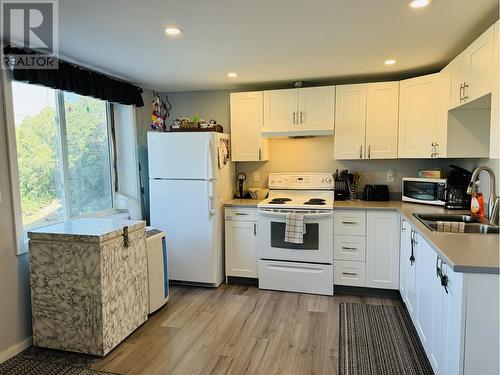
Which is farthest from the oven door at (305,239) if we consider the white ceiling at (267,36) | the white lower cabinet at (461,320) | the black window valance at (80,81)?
the black window valance at (80,81)

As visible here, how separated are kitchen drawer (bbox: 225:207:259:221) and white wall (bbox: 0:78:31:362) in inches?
75.3

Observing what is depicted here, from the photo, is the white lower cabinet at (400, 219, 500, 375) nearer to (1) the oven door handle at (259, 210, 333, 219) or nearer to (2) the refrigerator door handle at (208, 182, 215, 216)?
(1) the oven door handle at (259, 210, 333, 219)

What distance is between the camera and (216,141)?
3.57 m

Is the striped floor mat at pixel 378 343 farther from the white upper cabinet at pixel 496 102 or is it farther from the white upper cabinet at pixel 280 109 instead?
the white upper cabinet at pixel 280 109

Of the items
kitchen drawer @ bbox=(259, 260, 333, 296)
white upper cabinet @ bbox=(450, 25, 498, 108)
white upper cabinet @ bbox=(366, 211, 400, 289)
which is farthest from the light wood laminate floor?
white upper cabinet @ bbox=(450, 25, 498, 108)

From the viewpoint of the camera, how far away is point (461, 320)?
1.51m

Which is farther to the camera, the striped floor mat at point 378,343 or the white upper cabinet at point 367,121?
the white upper cabinet at point 367,121

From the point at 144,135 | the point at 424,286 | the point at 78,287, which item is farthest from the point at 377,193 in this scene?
the point at 78,287

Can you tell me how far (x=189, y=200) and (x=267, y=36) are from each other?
6.14 feet

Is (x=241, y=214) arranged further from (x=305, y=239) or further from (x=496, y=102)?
(x=496, y=102)

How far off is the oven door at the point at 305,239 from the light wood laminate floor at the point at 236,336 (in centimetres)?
40

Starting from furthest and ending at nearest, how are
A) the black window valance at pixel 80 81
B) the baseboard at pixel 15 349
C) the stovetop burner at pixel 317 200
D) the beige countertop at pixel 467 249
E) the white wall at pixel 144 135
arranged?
1. the white wall at pixel 144 135
2. the stovetop burner at pixel 317 200
3. the black window valance at pixel 80 81
4. the baseboard at pixel 15 349
5. the beige countertop at pixel 467 249

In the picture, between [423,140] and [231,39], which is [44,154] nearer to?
[231,39]

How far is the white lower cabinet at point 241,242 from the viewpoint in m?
3.64
